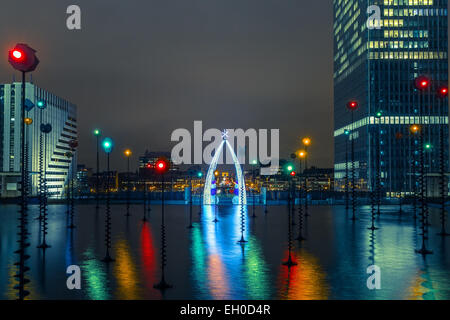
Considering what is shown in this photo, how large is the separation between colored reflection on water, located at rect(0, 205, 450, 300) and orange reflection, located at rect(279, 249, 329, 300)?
0.03 metres

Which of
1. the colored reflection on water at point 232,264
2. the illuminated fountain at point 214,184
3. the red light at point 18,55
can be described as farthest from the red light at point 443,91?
the illuminated fountain at point 214,184

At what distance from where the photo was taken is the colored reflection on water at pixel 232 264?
1709 cm

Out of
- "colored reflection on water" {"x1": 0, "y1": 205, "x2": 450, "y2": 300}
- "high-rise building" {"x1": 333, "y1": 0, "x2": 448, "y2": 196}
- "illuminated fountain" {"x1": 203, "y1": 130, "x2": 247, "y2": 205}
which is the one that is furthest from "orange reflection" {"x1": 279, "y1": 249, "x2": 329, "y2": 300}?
"high-rise building" {"x1": 333, "y1": 0, "x2": 448, "y2": 196}

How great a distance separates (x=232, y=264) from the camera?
22641 millimetres

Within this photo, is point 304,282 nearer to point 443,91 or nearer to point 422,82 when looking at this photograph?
point 443,91

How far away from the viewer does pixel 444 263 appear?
23344mm

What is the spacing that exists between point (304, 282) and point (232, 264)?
4.72 metres

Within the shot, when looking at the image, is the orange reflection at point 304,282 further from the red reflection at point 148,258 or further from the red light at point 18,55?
the red light at point 18,55

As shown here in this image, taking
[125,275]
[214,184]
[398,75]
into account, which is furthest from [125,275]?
[398,75]

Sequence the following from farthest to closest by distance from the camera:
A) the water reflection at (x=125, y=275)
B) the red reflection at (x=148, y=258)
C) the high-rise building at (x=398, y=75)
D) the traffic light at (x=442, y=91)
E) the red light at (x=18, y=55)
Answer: the high-rise building at (x=398, y=75), the traffic light at (x=442, y=91), the red reflection at (x=148, y=258), the water reflection at (x=125, y=275), the red light at (x=18, y=55)

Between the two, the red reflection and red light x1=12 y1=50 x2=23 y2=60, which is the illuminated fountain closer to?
the red reflection

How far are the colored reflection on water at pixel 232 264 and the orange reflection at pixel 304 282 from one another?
0.11 feet

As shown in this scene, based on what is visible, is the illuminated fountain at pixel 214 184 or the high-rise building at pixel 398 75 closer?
the illuminated fountain at pixel 214 184

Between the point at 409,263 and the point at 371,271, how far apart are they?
341 cm
